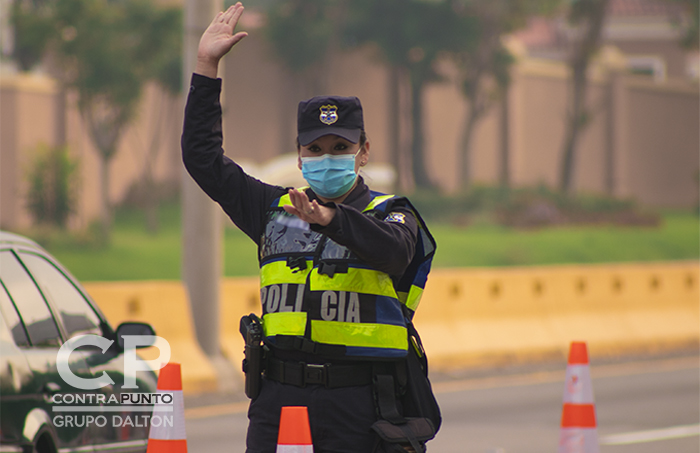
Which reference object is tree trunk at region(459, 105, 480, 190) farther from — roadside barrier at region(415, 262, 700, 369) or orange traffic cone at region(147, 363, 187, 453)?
orange traffic cone at region(147, 363, 187, 453)

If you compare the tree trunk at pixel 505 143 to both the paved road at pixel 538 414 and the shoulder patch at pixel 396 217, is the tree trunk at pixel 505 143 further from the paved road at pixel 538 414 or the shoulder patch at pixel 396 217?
the shoulder patch at pixel 396 217

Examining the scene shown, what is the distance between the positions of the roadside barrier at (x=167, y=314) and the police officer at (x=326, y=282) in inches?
292

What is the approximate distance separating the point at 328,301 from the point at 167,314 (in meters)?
8.30

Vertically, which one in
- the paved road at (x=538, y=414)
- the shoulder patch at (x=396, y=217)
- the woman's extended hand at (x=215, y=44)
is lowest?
the paved road at (x=538, y=414)

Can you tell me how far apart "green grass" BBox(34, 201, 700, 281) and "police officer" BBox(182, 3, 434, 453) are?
28590mm

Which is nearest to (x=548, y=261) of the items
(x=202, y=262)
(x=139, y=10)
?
(x=139, y=10)

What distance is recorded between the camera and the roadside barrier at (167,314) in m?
11.5

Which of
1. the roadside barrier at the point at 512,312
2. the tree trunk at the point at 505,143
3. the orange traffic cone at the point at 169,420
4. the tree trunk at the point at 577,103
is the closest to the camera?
the orange traffic cone at the point at 169,420

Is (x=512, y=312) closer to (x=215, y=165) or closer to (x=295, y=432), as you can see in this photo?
(x=215, y=165)

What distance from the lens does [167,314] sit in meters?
12.0

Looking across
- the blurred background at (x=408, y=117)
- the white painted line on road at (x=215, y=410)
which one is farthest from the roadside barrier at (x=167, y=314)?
the blurred background at (x=408, y=117)

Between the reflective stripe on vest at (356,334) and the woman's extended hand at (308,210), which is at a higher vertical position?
the woman's extended hand at (308,210)

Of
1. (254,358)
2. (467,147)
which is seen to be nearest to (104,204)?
(467,147)

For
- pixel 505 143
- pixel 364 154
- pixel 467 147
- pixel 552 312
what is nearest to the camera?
pixel 364 154
